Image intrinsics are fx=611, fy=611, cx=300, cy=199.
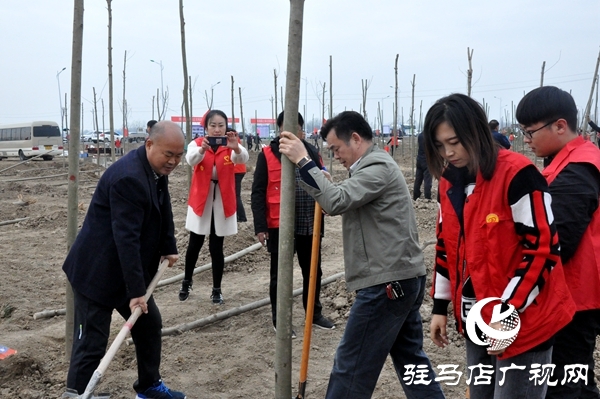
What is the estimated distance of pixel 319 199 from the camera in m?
2.61

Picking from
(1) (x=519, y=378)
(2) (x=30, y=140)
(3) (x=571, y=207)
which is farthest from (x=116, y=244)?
(2) (x=30, y=140)

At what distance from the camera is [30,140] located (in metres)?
31.5

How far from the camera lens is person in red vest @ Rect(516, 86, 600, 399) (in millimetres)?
2277

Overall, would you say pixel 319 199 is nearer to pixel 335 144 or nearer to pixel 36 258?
pixel 335 144

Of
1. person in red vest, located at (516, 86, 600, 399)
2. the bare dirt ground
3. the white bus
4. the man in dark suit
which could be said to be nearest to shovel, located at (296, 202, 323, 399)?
the bare dirt ground

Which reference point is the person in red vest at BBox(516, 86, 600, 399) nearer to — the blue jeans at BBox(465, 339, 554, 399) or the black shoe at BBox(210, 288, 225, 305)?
the blue jeans at BBox(465, 339, 554, 399)

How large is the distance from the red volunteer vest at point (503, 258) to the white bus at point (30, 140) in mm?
31374

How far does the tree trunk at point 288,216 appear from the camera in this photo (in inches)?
98.4

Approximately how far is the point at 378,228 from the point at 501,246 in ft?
2.40

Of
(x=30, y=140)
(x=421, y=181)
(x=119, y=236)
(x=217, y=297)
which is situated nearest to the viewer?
(x=119, y=236)

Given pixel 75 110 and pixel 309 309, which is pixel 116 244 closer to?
pixel 309 309

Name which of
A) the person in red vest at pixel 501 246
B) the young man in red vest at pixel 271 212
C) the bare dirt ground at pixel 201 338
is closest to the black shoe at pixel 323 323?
the bare dirt ground at pixel 201 338

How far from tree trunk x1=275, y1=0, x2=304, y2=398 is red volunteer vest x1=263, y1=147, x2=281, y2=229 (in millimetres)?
2043

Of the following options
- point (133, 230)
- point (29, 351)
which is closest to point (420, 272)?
point (133, 230)
